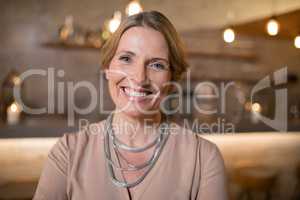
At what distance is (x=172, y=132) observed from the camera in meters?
0.70

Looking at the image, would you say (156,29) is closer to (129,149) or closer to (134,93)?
(134,93)

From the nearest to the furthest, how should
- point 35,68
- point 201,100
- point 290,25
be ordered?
point 35,68 → point 201,100 → point 290,25

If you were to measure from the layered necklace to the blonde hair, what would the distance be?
0.11 meters

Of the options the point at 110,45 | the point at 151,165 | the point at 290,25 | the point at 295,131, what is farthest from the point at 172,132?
the point at 290,25

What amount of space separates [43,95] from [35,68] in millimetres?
70

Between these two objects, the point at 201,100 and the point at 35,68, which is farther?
the point at 201,100

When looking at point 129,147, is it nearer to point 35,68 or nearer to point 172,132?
point 172,132

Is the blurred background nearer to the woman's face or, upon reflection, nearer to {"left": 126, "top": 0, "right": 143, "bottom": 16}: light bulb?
{"left": 126, "top": 0, "right": 143, "bottom": 16}: light bulb

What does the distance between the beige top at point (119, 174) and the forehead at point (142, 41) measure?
16 cm

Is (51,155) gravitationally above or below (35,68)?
below

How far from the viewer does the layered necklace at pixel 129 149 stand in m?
0.66

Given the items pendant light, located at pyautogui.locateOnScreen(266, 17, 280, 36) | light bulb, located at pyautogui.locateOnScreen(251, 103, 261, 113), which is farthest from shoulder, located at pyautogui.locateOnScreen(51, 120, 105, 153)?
pendant light, located at pyautogui.locateOnScreen(266, 17, 280, 36)

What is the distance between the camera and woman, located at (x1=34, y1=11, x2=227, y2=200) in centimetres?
63

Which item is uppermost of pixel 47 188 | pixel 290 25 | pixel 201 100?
pixel 290 25
